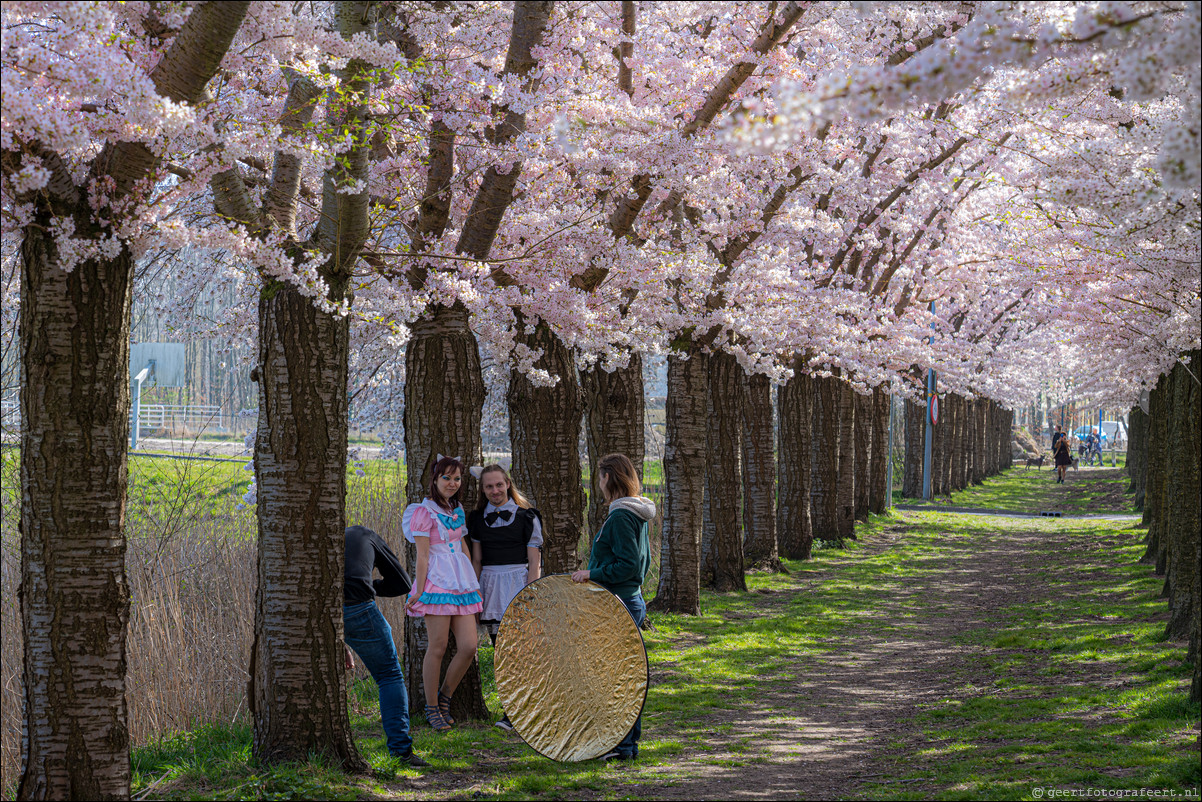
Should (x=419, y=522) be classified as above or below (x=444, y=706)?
above

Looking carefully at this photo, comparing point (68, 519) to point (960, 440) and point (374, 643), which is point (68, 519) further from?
point (960, 440)

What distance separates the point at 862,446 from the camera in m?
25.6

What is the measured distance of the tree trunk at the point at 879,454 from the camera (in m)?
28.3

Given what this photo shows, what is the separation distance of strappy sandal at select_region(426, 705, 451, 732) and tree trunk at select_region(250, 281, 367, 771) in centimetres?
143

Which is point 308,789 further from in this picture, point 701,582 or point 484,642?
point 701,582

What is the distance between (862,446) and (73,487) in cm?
2220

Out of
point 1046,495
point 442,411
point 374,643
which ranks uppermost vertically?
point 442,411

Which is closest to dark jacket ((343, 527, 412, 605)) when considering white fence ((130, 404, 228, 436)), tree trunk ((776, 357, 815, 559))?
white fence ((130, 404, 228, 436))

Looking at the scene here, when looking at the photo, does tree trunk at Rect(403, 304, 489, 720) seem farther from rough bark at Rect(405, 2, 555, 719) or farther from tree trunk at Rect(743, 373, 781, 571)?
tree trunk at Rect(743, 373, 781, 571)

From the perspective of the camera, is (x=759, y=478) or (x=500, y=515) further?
(x=759, y=478)

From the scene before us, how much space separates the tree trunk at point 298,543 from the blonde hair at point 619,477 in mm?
1899

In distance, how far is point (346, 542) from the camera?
722 cm

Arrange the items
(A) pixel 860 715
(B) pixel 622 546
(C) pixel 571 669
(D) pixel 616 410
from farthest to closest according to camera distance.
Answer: (D) pixel 616 410 → (A) pixel 860 715 → (B) pixel 622 546 → (C) pixel 571 669

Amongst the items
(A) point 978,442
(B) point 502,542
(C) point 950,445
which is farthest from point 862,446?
(A) point 978,442
